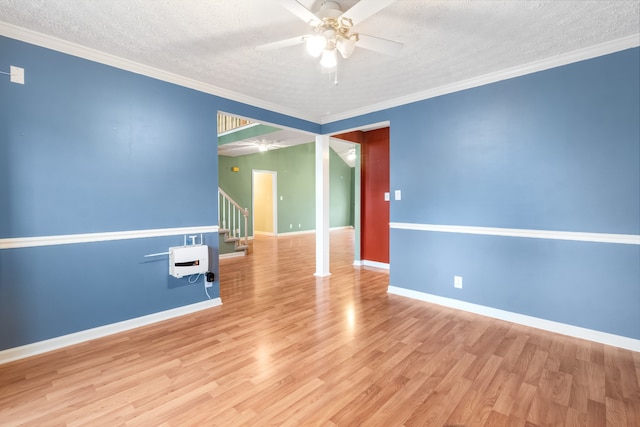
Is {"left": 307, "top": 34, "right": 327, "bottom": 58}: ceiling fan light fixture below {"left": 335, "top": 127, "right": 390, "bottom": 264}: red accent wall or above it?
above

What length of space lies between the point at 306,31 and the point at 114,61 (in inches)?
73.4

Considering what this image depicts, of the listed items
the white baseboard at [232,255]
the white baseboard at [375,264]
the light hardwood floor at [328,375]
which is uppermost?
the white baseboard at [232,255]

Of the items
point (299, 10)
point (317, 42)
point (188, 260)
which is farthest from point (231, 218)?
point (299, 10)

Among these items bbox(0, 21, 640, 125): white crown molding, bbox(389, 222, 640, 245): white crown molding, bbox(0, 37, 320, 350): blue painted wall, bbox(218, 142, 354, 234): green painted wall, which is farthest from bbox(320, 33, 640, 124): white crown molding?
bbox(218, 142, 354, 234): green painted wall

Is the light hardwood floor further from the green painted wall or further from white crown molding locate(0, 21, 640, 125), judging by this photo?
the green painted wall

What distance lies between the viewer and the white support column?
468cm

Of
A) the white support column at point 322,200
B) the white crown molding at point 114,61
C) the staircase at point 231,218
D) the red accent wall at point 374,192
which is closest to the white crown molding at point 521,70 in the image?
the white support column at point 322,200

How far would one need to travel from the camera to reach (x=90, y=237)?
2.60 meters

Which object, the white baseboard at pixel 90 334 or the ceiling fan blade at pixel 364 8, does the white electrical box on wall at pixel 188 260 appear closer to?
the white baseboard at pixel 90 334

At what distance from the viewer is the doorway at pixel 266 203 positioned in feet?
32.1

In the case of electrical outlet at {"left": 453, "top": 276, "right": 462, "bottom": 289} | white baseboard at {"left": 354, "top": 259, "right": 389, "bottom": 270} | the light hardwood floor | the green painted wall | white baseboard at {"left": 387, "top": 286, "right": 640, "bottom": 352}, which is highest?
the green painted wall

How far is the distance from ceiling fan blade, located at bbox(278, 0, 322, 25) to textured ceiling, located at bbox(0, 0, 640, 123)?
18 cm

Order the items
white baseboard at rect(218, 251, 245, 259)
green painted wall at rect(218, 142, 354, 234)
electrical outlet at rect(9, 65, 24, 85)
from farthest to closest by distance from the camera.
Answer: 1. green painted wall at rect(218, 142, 354, 234)
2. white baseboard at rect(218, 251, 245, 259)
3. electrical outlet at rect(9, 65, 24, 85)

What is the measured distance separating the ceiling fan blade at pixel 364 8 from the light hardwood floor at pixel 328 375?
7.69 ft
